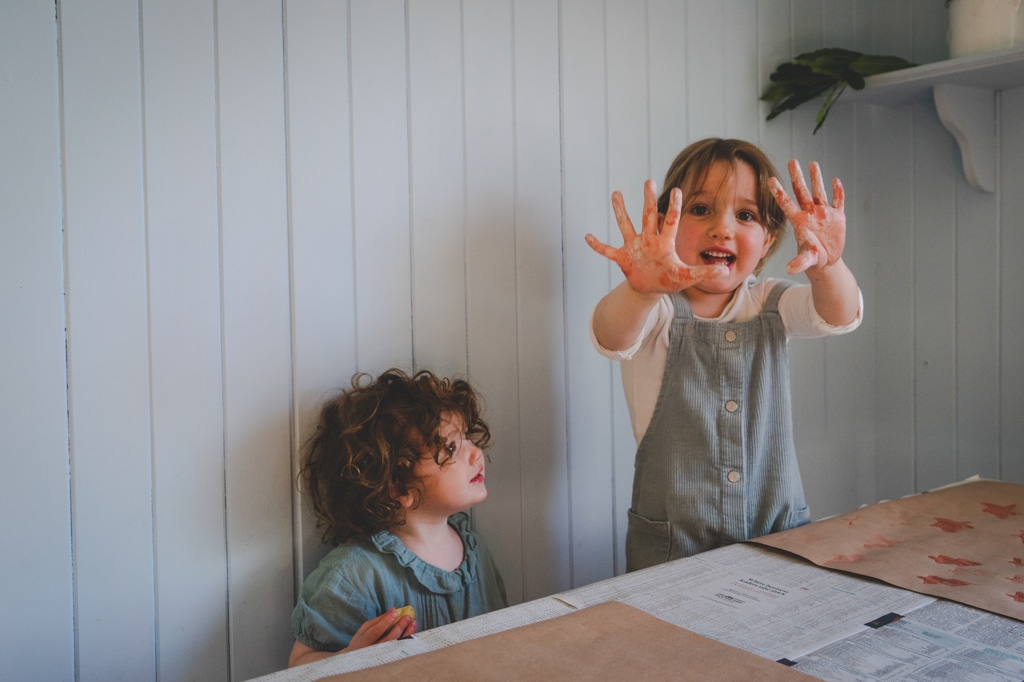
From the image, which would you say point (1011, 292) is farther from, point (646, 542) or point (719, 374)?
point (646, 542)

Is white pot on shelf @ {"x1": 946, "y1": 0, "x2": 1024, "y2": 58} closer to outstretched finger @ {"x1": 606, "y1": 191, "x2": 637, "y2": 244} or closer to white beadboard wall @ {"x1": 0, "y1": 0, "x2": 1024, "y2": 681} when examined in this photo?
white beadboard wall @ {"x1": 0, "y1": 0, "x2": 1024, "y2": 681}

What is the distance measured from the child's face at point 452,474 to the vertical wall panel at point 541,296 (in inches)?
8.2

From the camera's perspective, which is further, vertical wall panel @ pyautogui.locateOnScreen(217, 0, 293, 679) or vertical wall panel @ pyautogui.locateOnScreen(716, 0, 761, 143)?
vertical wall panel @ pyautogui.locateOnScreen(716, 0, 761, 143)

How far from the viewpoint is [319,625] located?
39.0 inches

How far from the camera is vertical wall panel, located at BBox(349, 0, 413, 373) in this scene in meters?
1.12

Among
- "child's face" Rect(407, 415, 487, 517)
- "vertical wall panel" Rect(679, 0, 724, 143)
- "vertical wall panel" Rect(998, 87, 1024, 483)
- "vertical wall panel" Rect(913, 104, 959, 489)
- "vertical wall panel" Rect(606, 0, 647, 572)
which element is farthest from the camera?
"vertical wall panel" Rect(913, 104, 959, 489)

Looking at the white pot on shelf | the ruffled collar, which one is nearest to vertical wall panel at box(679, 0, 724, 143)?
the white pot on shelf

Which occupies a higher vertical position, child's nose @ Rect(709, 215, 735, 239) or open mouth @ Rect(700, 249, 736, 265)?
child's nose @ Rect(709, 215, 735, 239)

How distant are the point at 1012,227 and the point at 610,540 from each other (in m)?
1.06

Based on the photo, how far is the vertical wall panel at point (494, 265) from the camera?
4.06 feet

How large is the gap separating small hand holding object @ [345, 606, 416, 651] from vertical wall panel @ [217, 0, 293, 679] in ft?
0.64

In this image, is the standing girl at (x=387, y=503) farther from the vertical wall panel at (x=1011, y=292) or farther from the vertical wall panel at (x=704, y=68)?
the vertical wall panel at (x=1011, y=292)

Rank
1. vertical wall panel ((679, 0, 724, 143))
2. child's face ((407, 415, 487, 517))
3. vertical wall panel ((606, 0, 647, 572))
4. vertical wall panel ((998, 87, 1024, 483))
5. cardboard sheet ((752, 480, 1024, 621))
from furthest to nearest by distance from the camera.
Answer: vertical wall panel ((998, 87, 1024, 483))
vertical wall panel ((679, 0, 724, 143))
vertical wall panel ((606, 0, 647, 572))
child's face ((407, 415, 487, 517))
cardboard sheet ((752, 480, 1024, 621))

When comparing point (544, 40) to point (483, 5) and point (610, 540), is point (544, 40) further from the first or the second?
point (610, 540)
